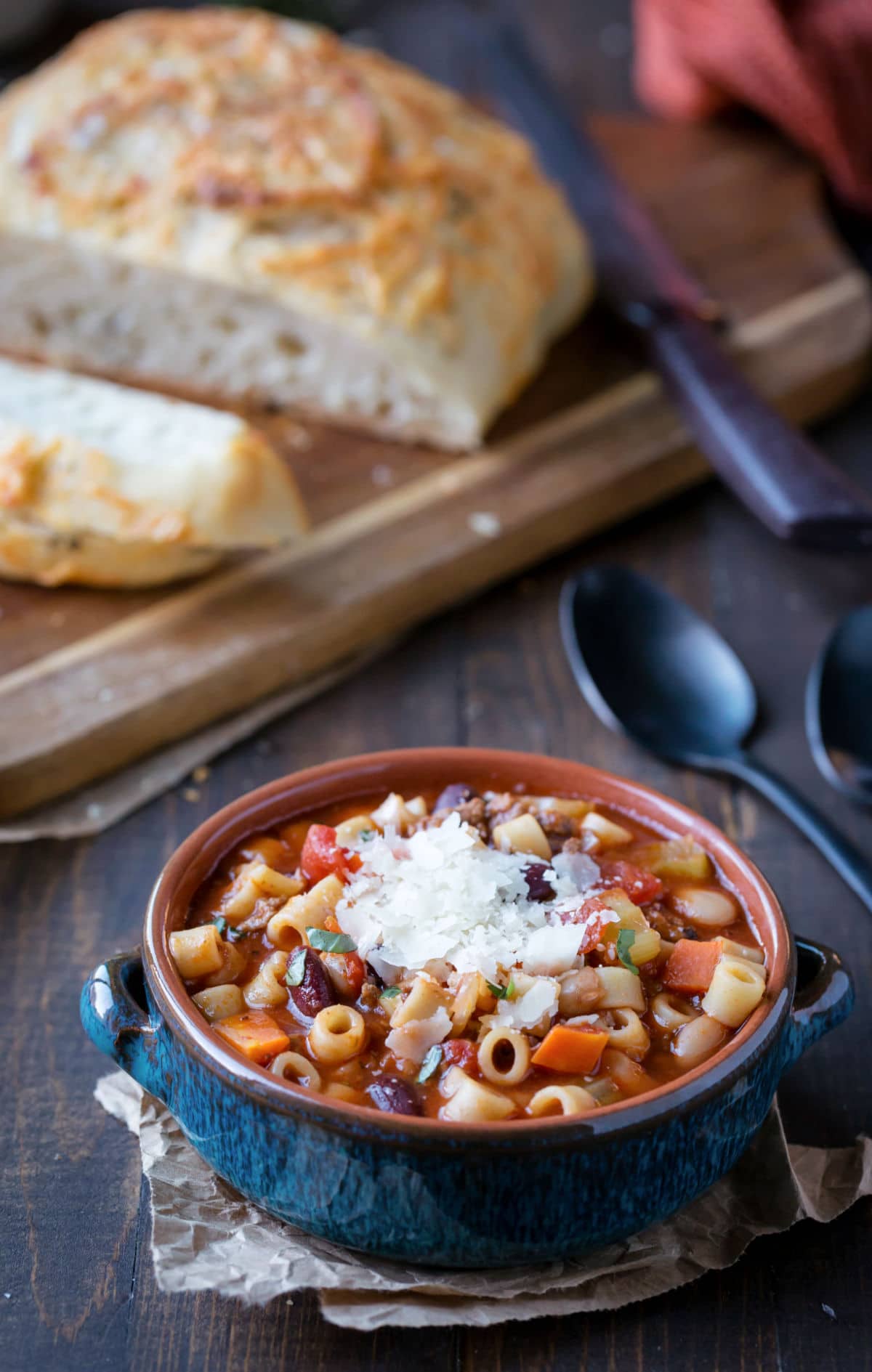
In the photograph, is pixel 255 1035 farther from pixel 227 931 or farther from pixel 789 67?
pixel 789 67

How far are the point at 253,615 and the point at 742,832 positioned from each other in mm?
1265

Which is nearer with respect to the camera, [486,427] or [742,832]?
[742,832]

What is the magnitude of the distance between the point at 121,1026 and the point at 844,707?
1.85 metres

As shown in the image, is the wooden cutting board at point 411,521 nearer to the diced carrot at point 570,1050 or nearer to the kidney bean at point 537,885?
the kidney bean at point 537,885

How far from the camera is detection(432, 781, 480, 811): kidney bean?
2.30 m

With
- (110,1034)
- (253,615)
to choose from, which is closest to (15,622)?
(253,615)

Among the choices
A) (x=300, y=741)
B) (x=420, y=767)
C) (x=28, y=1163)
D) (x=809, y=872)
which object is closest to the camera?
(x=28, y=1163)

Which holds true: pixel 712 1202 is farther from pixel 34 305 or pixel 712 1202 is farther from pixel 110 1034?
pixel 34 305

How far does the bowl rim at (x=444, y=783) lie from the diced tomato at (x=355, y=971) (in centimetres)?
21

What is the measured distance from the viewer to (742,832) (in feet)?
9.61

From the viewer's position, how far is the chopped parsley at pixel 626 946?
1.97 meters

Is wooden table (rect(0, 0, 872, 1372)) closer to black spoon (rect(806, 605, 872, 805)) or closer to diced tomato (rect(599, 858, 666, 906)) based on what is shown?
black spoon (rect(806, 605, 872, 805))

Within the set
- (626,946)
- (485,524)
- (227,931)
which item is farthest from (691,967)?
(485,524)

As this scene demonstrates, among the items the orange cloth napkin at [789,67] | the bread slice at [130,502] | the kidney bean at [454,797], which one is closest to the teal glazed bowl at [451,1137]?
the kidney bean at [454,797]
